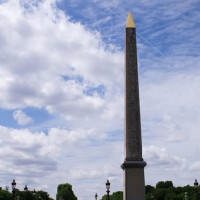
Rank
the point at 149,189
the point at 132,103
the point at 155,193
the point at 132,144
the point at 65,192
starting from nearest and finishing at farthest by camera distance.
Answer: the point at 132,144 < the point at 132,103 < the point at 155,193 < the point at 65,192 < the point at 149,189

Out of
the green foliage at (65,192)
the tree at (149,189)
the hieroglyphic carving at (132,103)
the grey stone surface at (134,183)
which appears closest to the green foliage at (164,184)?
the tree at (149,189)

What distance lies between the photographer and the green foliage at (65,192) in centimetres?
11581

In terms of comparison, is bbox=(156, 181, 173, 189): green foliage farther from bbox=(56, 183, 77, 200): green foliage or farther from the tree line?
bbox=(56, 183, 77, 200): green foliage

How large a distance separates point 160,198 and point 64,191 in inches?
1143

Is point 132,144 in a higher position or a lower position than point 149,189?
lower

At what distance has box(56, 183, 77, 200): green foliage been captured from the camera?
4560 inches

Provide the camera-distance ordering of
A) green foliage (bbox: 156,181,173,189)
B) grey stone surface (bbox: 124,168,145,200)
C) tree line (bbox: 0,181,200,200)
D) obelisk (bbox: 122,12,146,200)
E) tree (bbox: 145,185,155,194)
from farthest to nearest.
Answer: green foliage (bbox: 156,181,173,189) < tree (bbox: 145,185,155,194) < tree line (bbox: 0,181,200,200) < grey stone surface (bbox: 124,168,145,200) < obelisk (bbox: 122,12,146,200)

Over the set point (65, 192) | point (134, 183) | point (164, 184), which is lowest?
point (134, 183)

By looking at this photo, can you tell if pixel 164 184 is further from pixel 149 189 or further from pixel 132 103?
pixel 132 103

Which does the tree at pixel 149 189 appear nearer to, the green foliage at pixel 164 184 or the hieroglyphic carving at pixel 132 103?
the green foliage at pixel 164 184

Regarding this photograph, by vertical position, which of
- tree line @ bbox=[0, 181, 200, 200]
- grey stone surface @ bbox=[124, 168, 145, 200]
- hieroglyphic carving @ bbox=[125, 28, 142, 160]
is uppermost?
tree line @ bbox=[0, 181, 200, 200]

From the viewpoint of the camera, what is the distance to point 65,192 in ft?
383

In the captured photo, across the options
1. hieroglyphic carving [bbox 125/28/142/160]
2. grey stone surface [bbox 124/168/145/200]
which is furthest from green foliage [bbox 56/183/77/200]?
hieroglyphic carving [bbox 125/28/142/160]

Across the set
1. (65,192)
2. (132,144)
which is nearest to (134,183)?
(132,144)
